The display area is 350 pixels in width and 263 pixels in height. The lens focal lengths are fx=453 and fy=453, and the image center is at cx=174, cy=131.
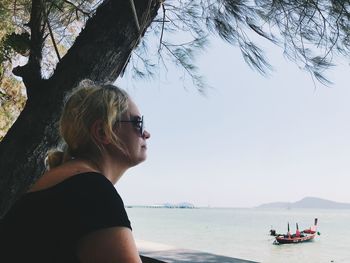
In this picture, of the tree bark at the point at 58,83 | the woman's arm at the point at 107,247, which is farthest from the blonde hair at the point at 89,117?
the tree bark at the point at 58,83

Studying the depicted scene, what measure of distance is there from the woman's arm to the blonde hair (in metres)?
0.24

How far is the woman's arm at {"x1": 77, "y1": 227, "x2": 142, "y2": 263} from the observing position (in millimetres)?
637

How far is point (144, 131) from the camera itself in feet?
3.08

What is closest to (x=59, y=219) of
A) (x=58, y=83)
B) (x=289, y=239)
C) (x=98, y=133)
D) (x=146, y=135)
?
(x=98, y=133)

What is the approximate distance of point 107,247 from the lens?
639 mm

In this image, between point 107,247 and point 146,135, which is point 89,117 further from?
point 107,247

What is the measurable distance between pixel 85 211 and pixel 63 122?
279mm

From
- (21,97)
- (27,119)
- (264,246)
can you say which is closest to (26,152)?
(27,119)

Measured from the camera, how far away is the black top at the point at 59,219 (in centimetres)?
66

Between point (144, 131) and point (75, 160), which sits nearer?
point (75, 160)

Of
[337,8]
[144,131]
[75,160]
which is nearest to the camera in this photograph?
[75,160]

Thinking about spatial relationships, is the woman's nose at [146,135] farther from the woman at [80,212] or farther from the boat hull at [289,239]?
the boat hull at [289,239]

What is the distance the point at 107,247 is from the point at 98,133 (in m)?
0.27

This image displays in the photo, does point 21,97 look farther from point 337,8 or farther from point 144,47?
point 337,8
